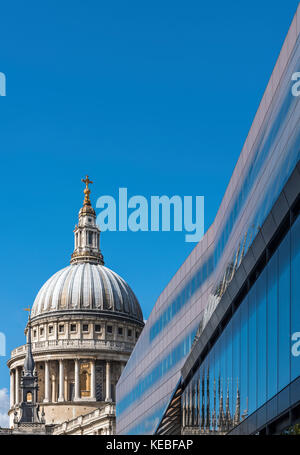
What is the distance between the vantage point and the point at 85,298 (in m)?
180

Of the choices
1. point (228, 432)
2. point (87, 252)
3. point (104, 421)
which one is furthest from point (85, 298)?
point (228, 432)

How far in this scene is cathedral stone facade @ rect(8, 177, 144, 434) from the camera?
170 meters

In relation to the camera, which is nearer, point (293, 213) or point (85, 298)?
point (293, 213)

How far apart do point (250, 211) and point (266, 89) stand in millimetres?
3963

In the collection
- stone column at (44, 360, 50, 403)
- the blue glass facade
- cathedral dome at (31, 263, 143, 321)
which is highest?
cathedral dome at (31, 263, 143, 321)

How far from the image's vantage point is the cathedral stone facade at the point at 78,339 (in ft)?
559

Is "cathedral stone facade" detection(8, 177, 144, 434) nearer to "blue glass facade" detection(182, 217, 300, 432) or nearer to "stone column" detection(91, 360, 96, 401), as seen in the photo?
"stone column" detection(91, 360, 96, 401)

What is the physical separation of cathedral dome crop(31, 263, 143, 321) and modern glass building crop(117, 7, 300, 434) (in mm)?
125211

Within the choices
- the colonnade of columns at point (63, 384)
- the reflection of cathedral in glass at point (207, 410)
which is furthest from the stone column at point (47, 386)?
the reflection of cathedral in glass at point (207, 410)

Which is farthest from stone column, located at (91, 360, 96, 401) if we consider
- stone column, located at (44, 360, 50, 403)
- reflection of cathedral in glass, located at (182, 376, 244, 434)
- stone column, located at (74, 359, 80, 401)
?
reflection of cathedral in glass, located at (182, 376, 244, 434)

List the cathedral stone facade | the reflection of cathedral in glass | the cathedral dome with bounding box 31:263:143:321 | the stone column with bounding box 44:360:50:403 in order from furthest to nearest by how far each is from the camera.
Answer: the cathedral dome with bounding box 31:263:143:321, the cathedral stone facade, the stone column with bounding box 44:360:50:403, the reflection of cathedral in glass

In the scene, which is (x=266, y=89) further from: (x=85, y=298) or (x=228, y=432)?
(x=85, y=298)
